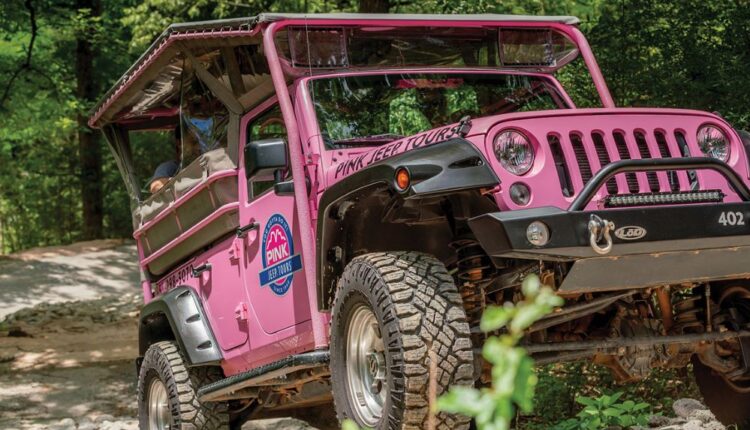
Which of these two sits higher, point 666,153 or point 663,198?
point 666,153

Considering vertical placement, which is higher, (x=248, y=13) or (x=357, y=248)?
(x=248, y=13)

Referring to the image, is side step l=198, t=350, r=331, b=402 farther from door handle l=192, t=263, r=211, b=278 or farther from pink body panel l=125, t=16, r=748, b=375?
door handle l=192, t=263, r=211, b=278

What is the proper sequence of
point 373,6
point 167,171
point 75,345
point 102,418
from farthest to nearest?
point 75,345
point 373,6
point 102,418
point 167,171

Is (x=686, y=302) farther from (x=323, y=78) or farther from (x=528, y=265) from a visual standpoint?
(x=323, y=78)

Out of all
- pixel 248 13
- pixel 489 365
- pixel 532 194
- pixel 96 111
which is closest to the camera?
pixel 532 194

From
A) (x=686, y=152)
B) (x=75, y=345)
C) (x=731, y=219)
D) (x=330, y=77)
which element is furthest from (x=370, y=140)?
(x=75, y=345)

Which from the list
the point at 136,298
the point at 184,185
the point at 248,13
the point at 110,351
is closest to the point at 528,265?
the point at 184,185

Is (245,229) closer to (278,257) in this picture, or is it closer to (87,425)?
(278,257)

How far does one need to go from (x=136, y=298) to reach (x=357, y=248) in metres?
13.6

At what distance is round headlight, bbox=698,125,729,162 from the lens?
16.4 feet

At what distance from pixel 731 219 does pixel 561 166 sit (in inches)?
26.8

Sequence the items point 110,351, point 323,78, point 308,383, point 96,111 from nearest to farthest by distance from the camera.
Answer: point 323,78, point 308,383, point 96,111, point 110,351

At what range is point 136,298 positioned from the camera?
18422 mm

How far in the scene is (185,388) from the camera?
269 inches
